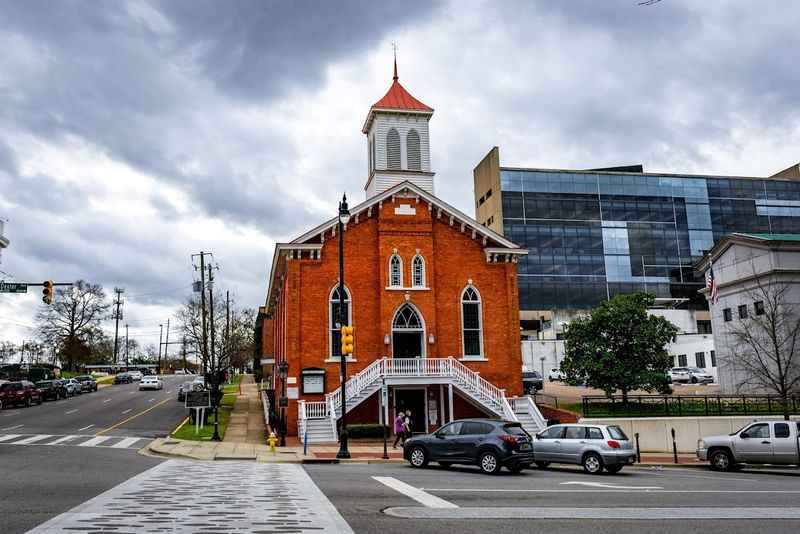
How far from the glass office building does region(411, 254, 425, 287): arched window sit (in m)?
53.8

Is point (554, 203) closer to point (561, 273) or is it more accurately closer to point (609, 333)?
point (561, 273)

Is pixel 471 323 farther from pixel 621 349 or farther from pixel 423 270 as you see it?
pixel 621 349

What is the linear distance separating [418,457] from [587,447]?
5.12 meters

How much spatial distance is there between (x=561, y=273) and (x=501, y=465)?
A: 72.1m

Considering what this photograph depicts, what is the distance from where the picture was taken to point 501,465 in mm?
19375

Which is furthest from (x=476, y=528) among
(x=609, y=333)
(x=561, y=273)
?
(x=561, y=273)

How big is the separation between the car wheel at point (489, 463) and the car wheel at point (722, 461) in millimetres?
9000

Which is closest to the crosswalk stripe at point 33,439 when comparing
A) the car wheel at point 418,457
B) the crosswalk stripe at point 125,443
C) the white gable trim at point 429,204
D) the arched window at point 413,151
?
the crosswalk stripe at point 125,443

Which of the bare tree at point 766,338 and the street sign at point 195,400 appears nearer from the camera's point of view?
the street sign at point 195,400

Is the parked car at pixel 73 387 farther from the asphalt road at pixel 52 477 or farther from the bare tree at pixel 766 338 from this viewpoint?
the bare tree at pixel 766 338

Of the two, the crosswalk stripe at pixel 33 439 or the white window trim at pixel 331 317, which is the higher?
the white window trim at pixel 331 317

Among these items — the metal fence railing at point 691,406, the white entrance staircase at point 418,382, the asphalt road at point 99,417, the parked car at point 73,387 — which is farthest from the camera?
the parked car at point 73,387

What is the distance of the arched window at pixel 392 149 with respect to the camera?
3850 cm

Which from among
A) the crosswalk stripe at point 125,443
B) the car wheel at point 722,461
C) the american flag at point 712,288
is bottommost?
the car wheel at point 722,461
